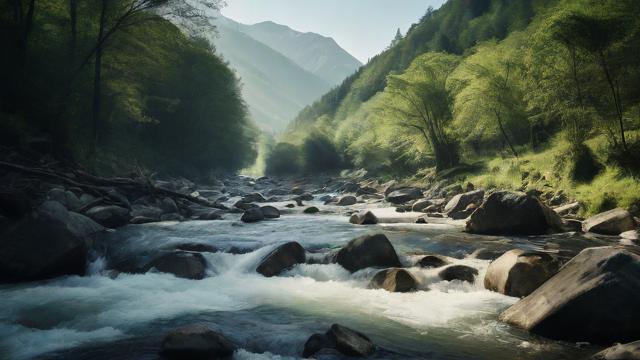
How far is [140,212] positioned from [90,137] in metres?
9.98

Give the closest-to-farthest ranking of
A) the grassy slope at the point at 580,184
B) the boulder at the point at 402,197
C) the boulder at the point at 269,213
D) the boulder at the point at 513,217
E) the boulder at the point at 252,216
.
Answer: the boulder at the point at 513,217
the grassy slope at the point at 580,184
the boulder at the point at 252,216
the boulder at the point at 269,213
the boulder at the point at 402,197

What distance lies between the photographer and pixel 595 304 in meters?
6.80

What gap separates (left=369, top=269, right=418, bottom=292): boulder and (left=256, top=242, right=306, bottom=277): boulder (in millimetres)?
2705

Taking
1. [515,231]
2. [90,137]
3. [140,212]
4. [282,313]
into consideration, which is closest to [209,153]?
[90,137]

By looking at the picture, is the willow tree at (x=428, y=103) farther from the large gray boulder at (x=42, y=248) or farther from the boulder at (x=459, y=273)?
the large gray boulder at (x=42, y=248)

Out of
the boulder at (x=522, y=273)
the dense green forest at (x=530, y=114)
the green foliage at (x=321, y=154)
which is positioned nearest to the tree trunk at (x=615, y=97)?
the dense green forest at (x=530, y=114)

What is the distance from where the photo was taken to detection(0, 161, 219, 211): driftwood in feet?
54.8

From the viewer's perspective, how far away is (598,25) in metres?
19.2

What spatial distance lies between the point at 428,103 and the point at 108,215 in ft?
107

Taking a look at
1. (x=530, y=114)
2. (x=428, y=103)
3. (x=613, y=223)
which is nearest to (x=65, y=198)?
(x=613, y=223)

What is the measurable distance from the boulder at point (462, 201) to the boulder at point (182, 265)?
14635 millimetres

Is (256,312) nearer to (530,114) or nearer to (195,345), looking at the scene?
(195,345)

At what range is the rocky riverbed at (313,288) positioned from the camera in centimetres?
679

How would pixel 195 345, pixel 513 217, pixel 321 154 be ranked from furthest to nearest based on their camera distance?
pixel 321 154, pixel 513 217, pixel 195 345
